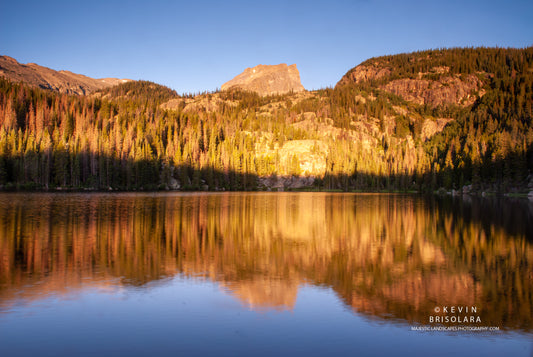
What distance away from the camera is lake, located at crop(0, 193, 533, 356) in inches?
390

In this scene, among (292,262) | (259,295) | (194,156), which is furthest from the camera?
(194,156)

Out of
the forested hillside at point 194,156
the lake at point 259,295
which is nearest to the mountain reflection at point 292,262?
the lake at point 259,295

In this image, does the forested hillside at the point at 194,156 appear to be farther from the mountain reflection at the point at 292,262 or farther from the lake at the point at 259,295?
the lake at the point at 259,295

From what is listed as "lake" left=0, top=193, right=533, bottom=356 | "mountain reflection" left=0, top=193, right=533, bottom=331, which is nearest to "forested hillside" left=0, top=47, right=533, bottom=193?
"mountain reflection" left=0, top=193, right=533, bottom=331

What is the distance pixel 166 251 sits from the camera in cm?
2152

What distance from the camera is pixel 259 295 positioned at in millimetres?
13945

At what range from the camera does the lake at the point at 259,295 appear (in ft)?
32.5

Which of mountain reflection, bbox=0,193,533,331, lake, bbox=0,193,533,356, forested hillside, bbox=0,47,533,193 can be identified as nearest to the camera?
lake, bbox=0,193,533,356

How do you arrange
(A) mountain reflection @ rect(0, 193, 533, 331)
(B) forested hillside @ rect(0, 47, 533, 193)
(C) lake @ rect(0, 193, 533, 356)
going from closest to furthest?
(C) lake @ rect(0, 193, 533, 356), (A) mountain reflection @ rect(0, 193, 533, 331), (B) forested hillside @ rect(0, 47, 533, 193)

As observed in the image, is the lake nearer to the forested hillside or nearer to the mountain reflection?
the mountain reflection

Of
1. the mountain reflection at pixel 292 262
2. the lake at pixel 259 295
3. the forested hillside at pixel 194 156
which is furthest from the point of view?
the forested hillside at pixel 194 156

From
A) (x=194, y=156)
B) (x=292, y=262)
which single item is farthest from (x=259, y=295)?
(x=194, y=156)

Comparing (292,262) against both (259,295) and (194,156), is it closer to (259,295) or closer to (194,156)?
(259,295)

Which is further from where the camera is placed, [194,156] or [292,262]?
[194,156]
